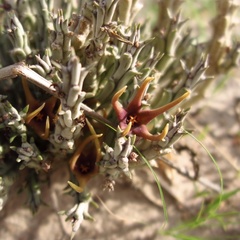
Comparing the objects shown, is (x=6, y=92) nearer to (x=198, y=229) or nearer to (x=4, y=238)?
(x=4, y=238)

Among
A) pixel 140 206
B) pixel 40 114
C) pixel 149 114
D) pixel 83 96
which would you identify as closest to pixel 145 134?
pixel 149 114

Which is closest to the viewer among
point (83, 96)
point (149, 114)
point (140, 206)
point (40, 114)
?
point (83, 96)

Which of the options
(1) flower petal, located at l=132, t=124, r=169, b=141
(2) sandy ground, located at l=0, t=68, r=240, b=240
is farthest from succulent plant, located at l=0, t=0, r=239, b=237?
(2) sandy ground, located at l=0, t=68, r=240, b=240

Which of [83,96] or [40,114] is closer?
[83,96]

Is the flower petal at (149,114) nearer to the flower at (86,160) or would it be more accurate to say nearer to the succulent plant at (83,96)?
the succulent plant at (83,96)

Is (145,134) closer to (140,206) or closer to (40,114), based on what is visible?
(40,114)

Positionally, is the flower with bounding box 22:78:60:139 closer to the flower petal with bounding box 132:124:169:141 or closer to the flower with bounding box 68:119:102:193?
the flower with bounding box 68:119:102:193
